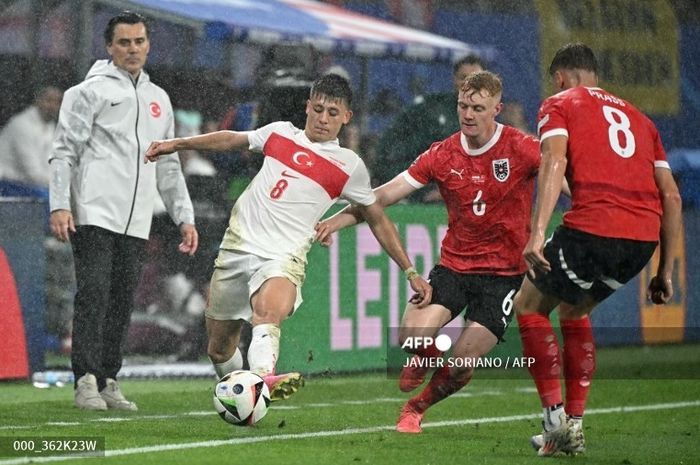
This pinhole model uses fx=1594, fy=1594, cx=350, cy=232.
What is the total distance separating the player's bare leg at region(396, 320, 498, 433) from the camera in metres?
8.28

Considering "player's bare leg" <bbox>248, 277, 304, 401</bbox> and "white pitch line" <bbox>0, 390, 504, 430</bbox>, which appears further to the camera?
"white pitch line" <bbox>0, 390, 504, 430</bbox>

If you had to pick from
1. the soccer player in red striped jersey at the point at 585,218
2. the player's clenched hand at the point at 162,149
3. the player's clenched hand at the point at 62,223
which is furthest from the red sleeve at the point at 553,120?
the player's clenched hand at the point at 62,223

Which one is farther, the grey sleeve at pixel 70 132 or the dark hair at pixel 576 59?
the grey sleeve at pixel 70 132

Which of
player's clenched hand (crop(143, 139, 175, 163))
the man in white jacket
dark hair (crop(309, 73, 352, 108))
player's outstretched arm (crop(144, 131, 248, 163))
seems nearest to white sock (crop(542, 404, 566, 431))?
Answer: dark hair (crop(309, 73, 352, 108))

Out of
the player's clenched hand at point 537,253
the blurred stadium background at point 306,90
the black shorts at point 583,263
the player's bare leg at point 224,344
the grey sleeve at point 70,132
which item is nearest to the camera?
the player's clenched hand at point 537,253

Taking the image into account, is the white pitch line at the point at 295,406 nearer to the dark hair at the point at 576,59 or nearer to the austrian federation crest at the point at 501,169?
the austrian federation crest at the point at 501,169

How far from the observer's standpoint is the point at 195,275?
1156 cm

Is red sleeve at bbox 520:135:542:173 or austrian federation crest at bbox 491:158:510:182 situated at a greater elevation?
red sleeve at bbox 520:135:542:173

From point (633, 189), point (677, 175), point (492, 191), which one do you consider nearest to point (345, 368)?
point (492, 191)

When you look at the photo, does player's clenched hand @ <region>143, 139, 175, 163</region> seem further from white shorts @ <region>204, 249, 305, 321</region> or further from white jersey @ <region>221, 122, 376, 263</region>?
white shorts @ <region>204, 249, 305, 321</region>

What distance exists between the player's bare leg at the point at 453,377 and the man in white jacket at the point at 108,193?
1789mm

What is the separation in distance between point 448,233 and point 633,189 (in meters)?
1.39

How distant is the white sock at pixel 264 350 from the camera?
7723 mm

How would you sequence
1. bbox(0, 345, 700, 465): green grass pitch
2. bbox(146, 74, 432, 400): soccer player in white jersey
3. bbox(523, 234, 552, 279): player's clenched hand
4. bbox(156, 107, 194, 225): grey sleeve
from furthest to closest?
bbox(156, 107, 194, 225): grey sleeve, bbox(146, 74, 432, 400): soccer player in white jersey, bbox(0, 345, 700, 465): green grass pitch, bbox(523, 234, 552, 279): player's clenched hand
